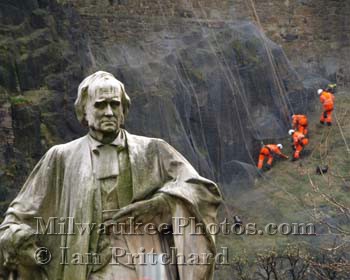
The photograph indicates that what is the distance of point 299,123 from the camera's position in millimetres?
51062

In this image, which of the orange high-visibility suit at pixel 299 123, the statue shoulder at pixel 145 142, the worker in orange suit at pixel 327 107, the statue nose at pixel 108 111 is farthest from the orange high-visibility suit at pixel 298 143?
the statue nose at pixel 108 111

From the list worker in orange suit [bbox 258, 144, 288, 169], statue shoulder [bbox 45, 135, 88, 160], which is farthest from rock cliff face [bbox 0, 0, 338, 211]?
statue shoulder [bbox 45, 135, 88, 160]

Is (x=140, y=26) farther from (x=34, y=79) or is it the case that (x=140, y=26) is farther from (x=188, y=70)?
(x=34, y=79)

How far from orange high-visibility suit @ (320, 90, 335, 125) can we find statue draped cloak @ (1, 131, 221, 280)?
4100 cm

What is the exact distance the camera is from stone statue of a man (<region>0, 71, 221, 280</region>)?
10.1 m

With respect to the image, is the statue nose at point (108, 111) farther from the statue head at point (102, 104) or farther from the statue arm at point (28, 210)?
the statue arm at point (28, 210)

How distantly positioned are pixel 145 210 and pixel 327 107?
41.3 meters

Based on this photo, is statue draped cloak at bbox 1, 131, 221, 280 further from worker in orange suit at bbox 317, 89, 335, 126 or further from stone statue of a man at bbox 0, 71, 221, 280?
worker in orange suit at bbox 317, 89, 335, 126

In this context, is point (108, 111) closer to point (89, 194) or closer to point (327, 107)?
point (89, 194)

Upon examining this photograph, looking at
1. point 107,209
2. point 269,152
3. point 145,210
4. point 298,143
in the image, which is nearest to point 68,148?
point 107,209

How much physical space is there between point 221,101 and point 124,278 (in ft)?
132

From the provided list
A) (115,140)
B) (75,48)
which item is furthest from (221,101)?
(115,140)

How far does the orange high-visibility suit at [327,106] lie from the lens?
5128 centimetres

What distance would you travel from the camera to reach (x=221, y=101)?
50.3 meters
